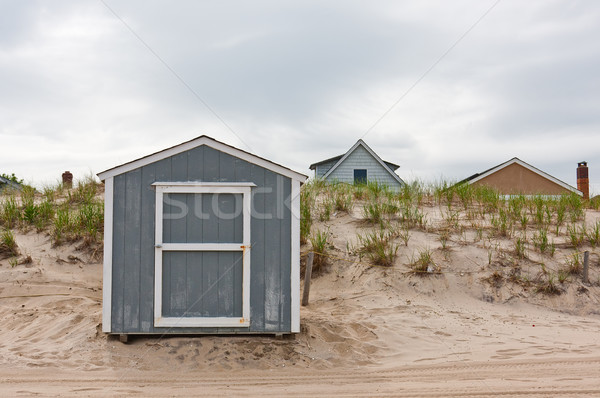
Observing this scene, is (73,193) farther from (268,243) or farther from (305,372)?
(305,372)

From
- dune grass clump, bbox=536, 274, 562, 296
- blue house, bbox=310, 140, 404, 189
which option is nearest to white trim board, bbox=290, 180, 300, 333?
dune grass clump, bbox=536, 274, 562, 296

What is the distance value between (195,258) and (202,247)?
0.20 m

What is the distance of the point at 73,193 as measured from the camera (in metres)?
15.1

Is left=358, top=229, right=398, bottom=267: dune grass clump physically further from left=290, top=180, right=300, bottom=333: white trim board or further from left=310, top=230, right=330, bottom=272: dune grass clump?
left=290, top=180, right=300, bottom=333: white trim board

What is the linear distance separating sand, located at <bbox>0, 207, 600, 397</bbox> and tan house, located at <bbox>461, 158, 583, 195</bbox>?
1542cm

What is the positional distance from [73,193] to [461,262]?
10.6 m

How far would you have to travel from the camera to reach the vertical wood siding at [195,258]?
7.51 m

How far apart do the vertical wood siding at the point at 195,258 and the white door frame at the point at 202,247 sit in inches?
3.4

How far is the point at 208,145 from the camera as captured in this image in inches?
301

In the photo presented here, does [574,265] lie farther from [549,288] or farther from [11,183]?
[11,183]

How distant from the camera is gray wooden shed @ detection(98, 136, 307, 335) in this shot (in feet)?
24.6

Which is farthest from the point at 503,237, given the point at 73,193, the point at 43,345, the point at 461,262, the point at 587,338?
the point at 73,193

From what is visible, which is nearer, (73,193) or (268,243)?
(268,243)

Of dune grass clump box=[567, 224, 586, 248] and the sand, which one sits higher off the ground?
dune grass clump box=[567, 224, 586, 248]
